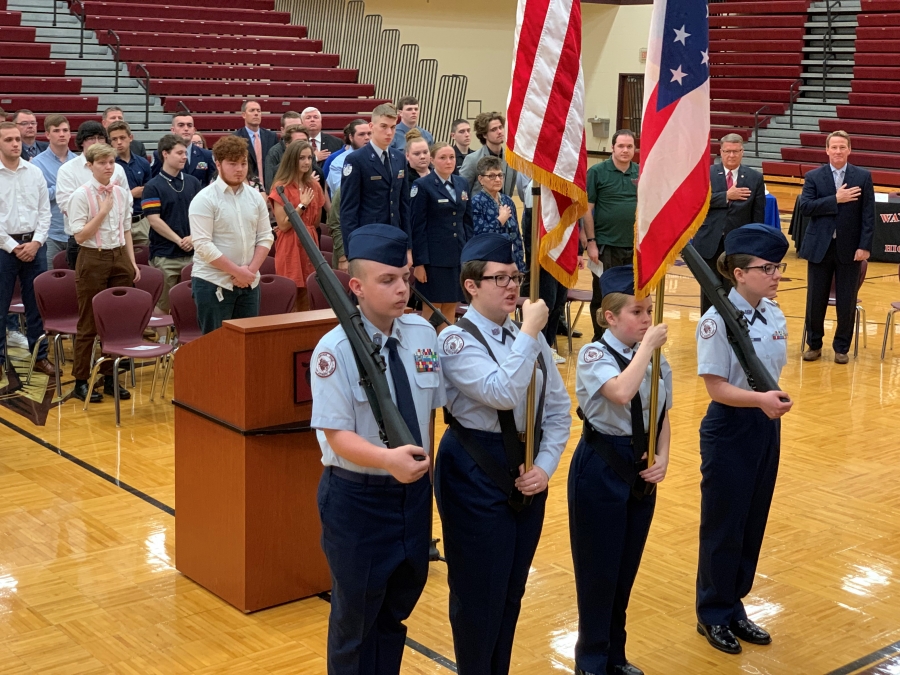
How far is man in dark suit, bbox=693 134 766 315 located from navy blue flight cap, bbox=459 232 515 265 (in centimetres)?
575

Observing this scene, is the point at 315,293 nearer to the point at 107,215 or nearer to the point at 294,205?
the point at 294,205

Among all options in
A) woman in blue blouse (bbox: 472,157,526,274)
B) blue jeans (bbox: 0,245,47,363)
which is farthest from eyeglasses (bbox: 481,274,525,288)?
blue jeans (bbox: 0,245,47,363)

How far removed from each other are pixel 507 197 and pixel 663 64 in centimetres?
452

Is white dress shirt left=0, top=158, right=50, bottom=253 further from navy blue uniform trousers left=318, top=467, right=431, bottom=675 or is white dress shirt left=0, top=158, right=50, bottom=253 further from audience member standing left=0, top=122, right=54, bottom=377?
navy blue uniform trousers left=318, top=467, right=431, bottom=675

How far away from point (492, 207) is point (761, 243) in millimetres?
4129

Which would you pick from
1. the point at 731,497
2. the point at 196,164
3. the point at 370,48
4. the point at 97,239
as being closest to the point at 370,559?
the point at 731,497

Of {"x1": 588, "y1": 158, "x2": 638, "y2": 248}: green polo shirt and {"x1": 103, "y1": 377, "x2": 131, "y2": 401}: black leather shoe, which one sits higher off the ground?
{"x1": 588, "y1": 158, "x2": 638, "y2": 248}: green polo shirt

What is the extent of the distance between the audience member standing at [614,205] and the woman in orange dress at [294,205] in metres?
2.18

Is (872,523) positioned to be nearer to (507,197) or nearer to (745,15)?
(507,197)

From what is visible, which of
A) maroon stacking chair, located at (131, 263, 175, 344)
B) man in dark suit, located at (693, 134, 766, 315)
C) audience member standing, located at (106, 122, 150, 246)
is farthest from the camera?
audience member standing, located at (106, 122, 150, 246)

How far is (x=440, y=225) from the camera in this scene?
774cm

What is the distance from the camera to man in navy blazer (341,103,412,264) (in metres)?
7.55

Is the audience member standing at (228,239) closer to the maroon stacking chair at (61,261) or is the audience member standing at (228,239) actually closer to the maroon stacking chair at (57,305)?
the maroon stacking chair at (57,305)

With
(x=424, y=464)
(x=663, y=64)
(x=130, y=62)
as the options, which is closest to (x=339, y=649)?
(x=424, y=464)
